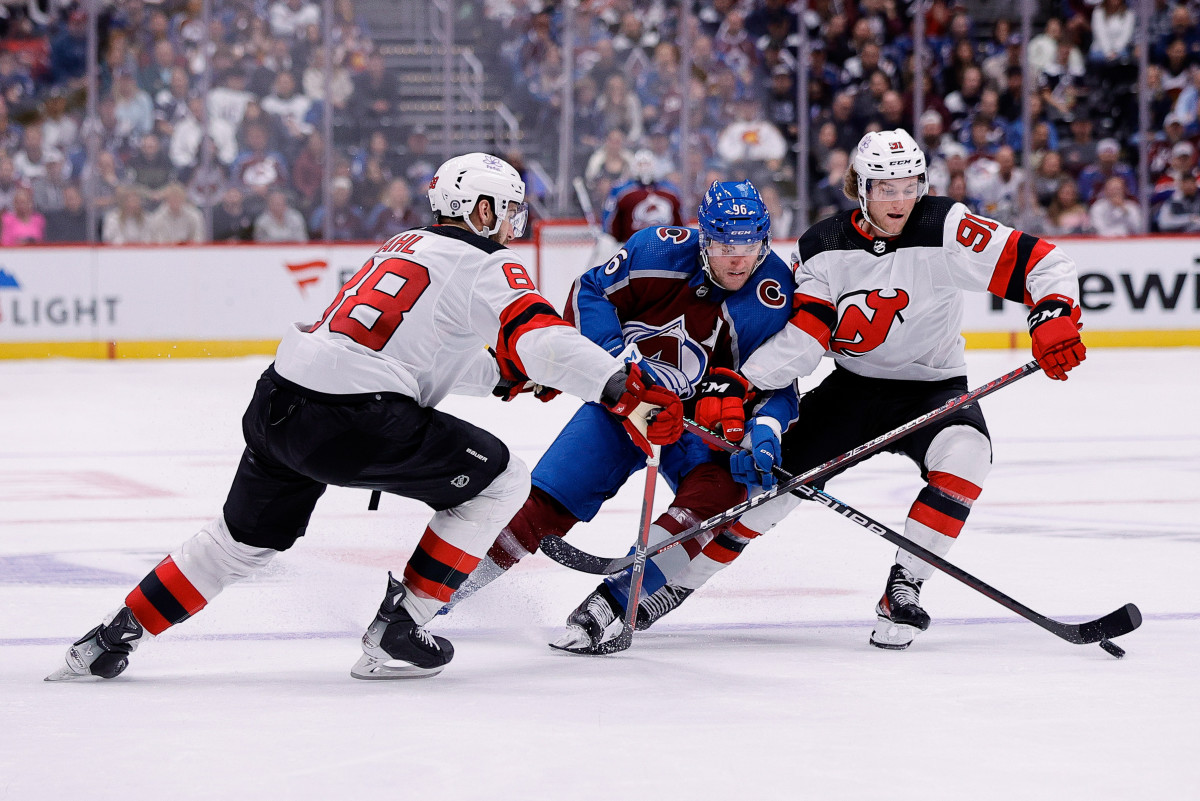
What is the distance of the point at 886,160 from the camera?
318 cm

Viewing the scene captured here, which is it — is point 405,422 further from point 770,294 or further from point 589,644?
point 770,294

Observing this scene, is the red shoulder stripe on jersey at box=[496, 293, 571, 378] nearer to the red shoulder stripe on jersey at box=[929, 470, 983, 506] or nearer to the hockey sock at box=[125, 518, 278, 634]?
the hockey sock at box=[125, 518, 278, 634]

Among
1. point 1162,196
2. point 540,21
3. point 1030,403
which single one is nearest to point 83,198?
point 540,21

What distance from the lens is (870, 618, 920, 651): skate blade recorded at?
3016 millimetres

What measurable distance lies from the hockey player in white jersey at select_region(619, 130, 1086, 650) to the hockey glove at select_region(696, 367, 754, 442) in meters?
0.03

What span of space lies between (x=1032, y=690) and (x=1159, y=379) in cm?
614

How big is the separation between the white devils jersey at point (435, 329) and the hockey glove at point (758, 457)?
508mm

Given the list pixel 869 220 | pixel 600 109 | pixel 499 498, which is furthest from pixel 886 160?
pixel 600 109

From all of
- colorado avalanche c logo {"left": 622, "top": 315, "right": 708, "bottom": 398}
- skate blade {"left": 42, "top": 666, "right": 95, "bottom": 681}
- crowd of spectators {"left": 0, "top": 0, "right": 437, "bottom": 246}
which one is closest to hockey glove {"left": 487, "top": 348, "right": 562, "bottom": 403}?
colorado avalanche c logo {"left": 622, "top": 315, "right": 708, "bottom": 398}

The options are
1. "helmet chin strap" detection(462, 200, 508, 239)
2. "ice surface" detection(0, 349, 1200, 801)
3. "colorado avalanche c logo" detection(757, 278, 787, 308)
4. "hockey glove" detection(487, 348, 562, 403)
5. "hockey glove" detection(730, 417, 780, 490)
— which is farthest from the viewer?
"colorado avalanche c logo" detection(757, 278, 787, 308)

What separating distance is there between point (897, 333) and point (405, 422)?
1.14 m

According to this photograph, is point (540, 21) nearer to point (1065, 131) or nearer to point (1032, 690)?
point (1065, 131)

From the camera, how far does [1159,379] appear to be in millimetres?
8336

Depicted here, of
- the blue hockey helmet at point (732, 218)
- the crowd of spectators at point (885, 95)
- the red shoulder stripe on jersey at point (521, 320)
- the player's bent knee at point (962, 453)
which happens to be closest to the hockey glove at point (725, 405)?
the blue hockey helmet at point (732, 218)
